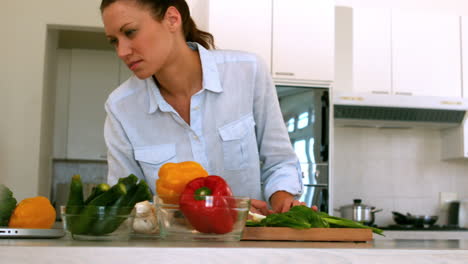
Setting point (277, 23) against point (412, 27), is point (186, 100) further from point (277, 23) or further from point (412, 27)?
point (412, 27)

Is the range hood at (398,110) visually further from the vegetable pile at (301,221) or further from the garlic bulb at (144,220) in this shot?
the garlic bulb at (144,220)

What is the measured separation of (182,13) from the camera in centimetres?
176

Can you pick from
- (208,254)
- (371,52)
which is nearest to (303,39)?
(371,52)

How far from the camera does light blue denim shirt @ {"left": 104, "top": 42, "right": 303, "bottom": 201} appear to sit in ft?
5.56

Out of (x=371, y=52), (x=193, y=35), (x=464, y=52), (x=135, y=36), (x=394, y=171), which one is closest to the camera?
(x=135, y=36)

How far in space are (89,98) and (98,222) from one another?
498 cm

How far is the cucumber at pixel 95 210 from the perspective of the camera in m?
0.89

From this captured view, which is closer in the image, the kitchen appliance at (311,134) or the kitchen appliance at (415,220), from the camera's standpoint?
the kitchen appliance at (311,134)

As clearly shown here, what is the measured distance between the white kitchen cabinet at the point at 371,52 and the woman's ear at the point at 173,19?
2574 millimetres

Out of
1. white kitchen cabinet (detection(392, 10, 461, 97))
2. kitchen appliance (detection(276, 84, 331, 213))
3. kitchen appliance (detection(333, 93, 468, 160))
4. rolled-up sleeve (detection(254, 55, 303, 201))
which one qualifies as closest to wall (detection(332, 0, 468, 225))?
kitchen appliance (detection(333, 93, 468, 160))

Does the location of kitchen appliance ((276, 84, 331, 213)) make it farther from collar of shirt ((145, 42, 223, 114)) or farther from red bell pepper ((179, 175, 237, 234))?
red bell pepper ((179, 175, 237, 234))

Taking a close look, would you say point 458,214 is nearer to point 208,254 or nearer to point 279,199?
point 279,199

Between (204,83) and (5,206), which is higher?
(204,83)

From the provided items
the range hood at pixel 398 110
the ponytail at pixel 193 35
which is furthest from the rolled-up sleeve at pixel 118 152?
the range hood at pixel 398 110
